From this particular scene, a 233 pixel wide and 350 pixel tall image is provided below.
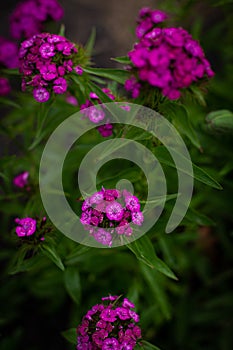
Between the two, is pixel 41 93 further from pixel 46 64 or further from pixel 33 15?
pixel 33 15

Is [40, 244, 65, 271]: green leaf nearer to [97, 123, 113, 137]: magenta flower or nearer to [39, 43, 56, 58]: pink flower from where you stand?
[97, 123, 113, 137]: magenta flower

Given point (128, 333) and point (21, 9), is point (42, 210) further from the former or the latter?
point (21, 9)

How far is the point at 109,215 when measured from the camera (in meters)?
1.19

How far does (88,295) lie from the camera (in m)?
2.15

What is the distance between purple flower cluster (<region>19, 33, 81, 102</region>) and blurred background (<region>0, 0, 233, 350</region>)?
649 mm

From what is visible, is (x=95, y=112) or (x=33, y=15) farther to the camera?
(x=33, y=15)

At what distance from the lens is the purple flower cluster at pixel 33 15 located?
182cm

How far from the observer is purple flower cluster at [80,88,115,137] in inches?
56.6

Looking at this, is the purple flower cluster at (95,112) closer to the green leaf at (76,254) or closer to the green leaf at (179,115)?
the green leaf at (179,115)

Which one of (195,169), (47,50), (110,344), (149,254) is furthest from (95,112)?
(110,344)

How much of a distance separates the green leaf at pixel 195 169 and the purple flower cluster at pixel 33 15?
88 centimetres

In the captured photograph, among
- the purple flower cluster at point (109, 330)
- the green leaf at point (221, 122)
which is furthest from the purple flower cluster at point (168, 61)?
the purple flower cluster at point (109, 330)

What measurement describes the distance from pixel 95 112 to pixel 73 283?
2.31ft

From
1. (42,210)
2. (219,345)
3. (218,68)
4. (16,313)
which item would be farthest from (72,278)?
(218,68)
